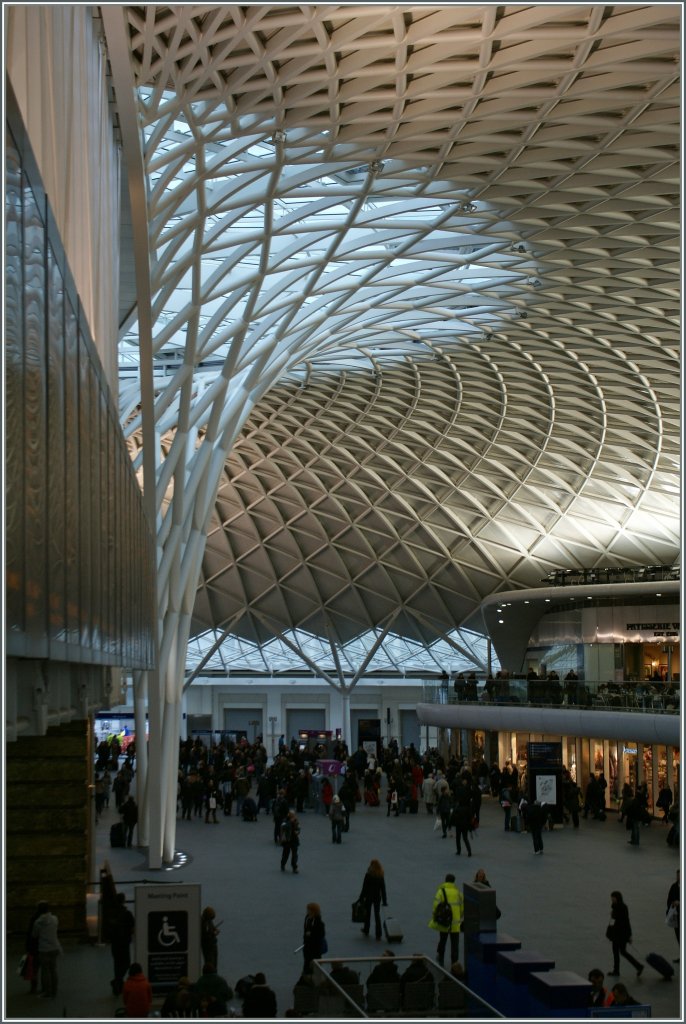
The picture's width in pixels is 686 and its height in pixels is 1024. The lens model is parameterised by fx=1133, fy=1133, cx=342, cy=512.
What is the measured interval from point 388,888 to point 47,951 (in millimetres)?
11134

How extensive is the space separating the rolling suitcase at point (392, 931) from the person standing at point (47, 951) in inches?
248

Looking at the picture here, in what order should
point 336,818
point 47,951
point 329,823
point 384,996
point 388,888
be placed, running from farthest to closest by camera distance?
point 329,823, point 336,818, point 388,888, point 47,951, point 384,996

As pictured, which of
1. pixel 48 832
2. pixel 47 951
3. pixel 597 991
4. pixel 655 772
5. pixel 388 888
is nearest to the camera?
pixel 597 991

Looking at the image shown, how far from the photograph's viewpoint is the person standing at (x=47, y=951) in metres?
17.2

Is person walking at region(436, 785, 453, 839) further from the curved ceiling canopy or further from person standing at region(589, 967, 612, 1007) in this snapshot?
person standing at region(589, 967, 612, 1007)

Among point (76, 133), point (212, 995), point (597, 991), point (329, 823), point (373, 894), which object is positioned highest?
point (76, 133)

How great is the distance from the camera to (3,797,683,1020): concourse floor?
61.3 feet

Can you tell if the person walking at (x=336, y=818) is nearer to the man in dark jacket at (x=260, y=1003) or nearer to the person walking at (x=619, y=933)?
the person walking at (x=619, y=933)

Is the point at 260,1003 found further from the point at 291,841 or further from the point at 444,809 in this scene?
the point at 444,809

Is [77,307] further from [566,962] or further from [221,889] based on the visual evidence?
[221,889]

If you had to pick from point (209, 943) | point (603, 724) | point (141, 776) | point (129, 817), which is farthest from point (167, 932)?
point (603, 724)

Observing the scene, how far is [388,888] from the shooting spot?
1050 inches

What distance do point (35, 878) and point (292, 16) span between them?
1730 centimetres

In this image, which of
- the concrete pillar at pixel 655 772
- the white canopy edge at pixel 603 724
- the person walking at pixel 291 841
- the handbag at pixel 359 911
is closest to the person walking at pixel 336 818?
the person walking at pixel 291 841
